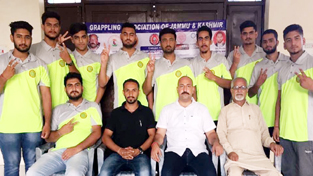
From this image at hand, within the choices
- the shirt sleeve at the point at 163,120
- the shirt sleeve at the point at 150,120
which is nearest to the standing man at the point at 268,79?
the shirt sleeve at the point at 163,120

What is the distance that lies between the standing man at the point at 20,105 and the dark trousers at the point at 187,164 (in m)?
1.22

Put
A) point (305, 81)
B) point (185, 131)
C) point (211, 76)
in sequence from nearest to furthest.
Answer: point (305, 81), point (185, 131), point (211, 76)

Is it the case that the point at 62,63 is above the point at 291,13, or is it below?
below

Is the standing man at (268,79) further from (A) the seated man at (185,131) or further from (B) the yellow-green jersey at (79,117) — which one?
(B) the yellow-green jersey at (79,117)

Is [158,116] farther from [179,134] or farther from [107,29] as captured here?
[107,29]

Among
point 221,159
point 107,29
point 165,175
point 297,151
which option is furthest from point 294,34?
point 107,29

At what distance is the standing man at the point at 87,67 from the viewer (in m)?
3.26

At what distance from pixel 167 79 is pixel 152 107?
1.26 feet

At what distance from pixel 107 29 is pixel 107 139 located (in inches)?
67.7

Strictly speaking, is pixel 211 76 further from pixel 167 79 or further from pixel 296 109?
pixel 296 109

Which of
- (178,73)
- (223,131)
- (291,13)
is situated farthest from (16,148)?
(291,13)

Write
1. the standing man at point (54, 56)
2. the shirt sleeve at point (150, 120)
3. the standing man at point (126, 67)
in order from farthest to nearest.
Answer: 1. the standing man at point (126, 67)
2. the standing man at point (54, 56)
3. the shirt sleeve at point (150, 120)

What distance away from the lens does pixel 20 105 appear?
2744 mm

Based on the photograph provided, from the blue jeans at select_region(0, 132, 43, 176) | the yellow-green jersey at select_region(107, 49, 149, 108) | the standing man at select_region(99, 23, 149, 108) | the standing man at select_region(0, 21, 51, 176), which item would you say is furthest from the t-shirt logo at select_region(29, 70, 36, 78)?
the yellow-green jersey at select_region(107, 49, 149, 108)
